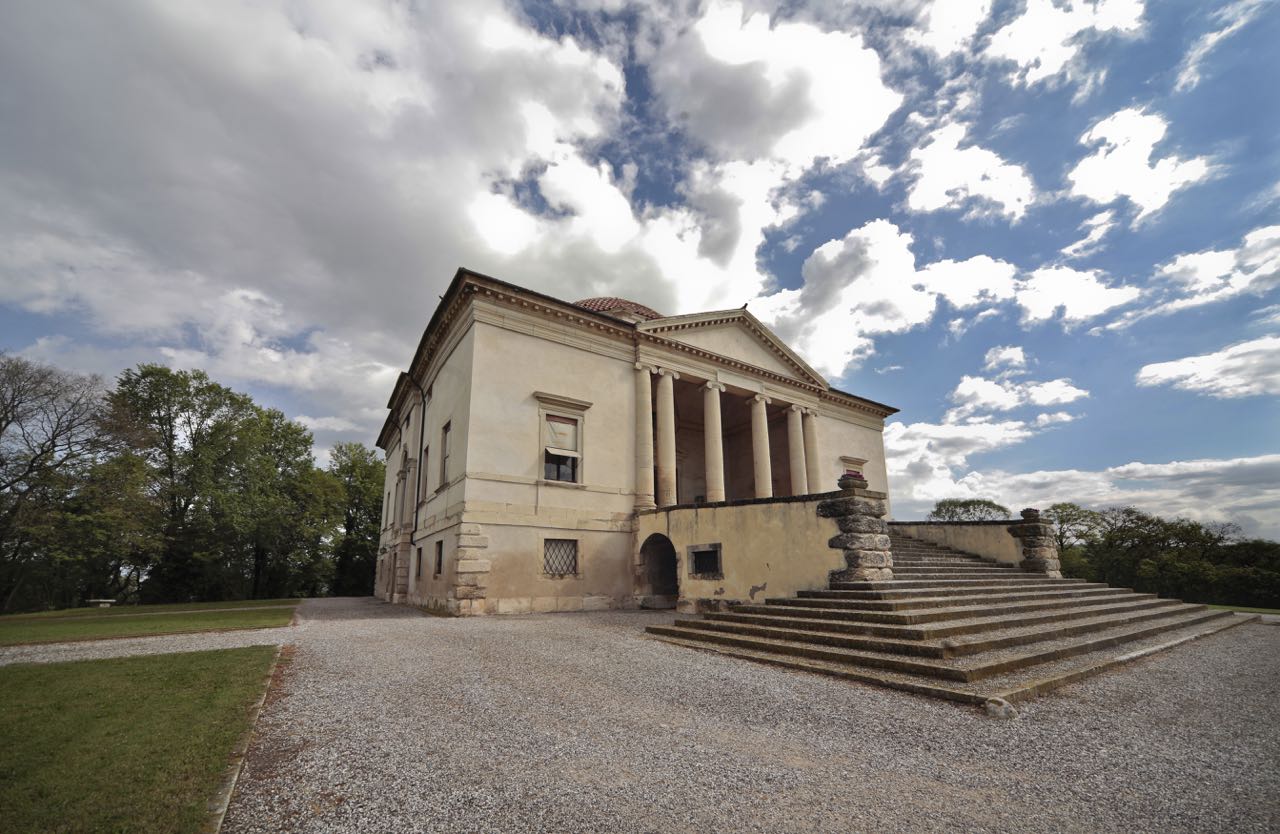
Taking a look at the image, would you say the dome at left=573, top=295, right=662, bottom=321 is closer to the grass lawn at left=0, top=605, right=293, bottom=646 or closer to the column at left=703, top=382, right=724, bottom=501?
the column at left=703, top=382, right=724, bottom=501

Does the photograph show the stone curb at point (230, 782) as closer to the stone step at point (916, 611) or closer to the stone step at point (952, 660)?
the stone step at point (952, 660)

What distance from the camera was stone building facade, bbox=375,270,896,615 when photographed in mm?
16062

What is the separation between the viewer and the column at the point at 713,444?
21.0 meters

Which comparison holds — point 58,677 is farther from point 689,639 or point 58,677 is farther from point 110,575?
point 110,575

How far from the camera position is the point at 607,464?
18.6 meters

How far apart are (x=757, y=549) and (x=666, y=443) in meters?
7.88

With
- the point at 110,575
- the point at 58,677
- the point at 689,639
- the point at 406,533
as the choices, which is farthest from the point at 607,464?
the point at 110,575

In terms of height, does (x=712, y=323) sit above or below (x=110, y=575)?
above

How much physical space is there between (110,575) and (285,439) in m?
10.6

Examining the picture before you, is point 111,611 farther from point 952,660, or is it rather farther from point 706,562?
point 952,660

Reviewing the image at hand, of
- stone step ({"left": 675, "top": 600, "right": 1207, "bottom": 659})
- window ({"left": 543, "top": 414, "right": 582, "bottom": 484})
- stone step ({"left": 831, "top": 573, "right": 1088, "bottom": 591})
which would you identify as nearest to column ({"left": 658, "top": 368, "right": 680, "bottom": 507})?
window ({"left": 543, "top": 414, "right": 582, "bottom": 484})

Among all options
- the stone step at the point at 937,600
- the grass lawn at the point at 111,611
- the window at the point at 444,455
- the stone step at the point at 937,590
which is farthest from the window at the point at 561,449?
the grass lawn at the point at 111,611

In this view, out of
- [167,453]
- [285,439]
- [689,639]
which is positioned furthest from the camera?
[285,439]

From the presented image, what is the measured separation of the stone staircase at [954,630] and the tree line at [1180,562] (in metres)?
3.50
